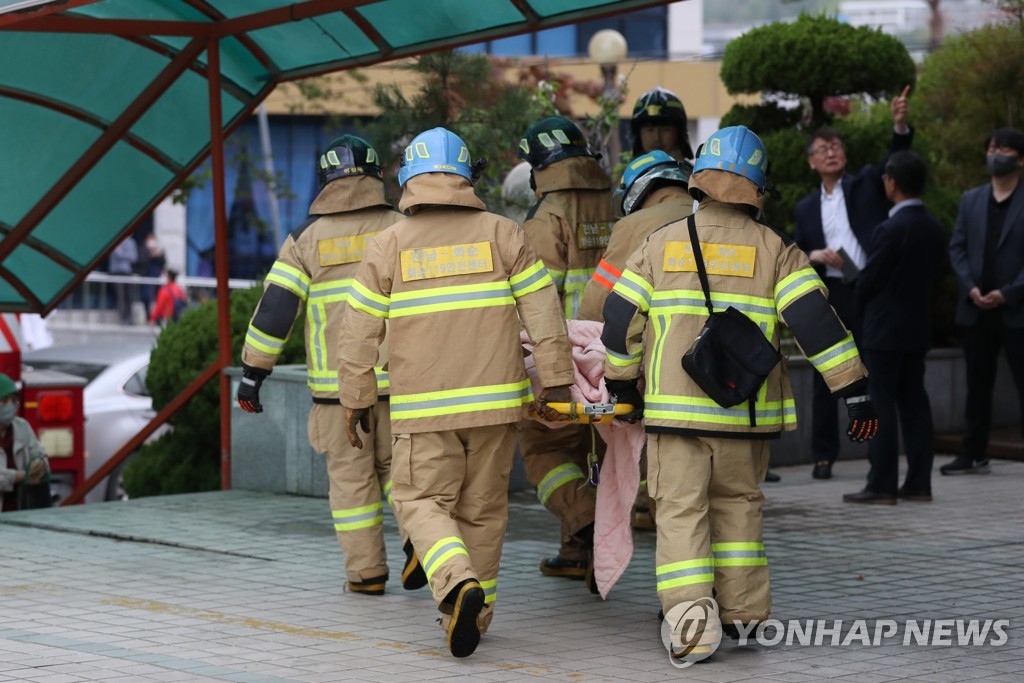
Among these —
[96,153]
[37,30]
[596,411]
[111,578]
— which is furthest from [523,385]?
[96,153]

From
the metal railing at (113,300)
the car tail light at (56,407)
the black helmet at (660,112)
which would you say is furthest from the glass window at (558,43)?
the black helmet at (660,112)

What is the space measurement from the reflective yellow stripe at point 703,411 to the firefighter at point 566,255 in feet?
4.12

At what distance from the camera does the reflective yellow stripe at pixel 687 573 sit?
5.97 metres

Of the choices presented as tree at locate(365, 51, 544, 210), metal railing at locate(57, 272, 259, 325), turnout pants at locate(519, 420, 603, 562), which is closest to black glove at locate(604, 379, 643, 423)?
turnout pants at locate(519, 420, 603, 562)

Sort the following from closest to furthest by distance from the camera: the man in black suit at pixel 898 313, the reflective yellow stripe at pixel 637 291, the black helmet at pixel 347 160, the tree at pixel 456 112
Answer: the reflective yellow stripe at pixel 637 291
the black helmet at pixel 347 160
the man in black suit at pixel 898 313
the tree at pixel 456 112

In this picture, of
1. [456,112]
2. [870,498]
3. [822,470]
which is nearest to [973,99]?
[822,470]

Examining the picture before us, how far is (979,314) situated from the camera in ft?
34.4

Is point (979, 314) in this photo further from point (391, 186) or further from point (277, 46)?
point (277, 46)

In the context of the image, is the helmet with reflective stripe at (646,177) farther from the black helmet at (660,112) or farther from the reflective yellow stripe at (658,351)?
the reflective yellow stripe at (658,351)

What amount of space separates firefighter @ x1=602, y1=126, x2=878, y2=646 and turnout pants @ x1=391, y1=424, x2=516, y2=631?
0.59 m

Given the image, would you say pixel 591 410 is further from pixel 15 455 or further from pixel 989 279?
pixel 989 279

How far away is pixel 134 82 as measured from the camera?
10023 mm

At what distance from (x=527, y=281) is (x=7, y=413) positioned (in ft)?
14.4

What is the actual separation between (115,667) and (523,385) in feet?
6.00
